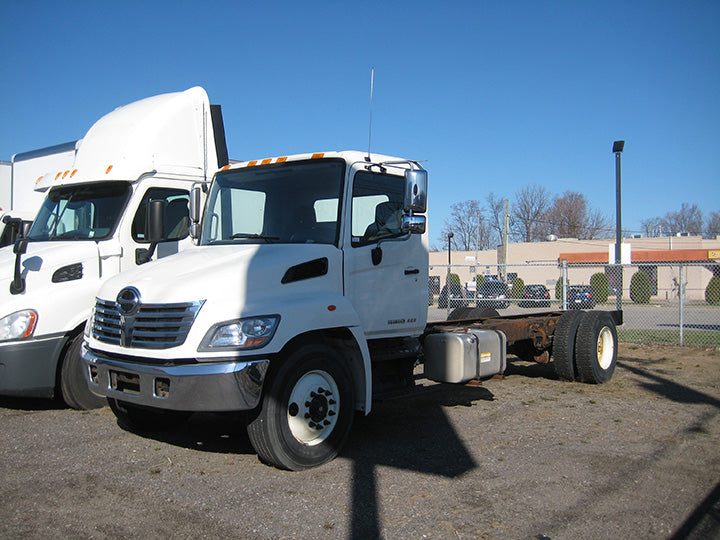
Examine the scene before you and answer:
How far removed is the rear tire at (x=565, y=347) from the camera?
30.3 feet

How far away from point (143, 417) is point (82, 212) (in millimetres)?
2760

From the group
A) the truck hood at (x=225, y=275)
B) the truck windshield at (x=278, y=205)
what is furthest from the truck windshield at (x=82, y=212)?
the truck hood at (x=225, y=275)

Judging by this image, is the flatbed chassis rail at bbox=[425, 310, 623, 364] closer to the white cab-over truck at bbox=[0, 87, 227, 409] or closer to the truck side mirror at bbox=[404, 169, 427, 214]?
the truck side mirror at bbox=[404, 169, 427, 214]

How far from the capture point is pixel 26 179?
12.0m

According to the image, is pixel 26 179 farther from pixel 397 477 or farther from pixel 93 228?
pixel 397 477

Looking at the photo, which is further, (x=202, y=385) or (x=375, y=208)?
(x=375, y=208)

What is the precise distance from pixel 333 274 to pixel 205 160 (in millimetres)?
3643

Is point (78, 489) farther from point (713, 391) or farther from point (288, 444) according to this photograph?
point (713, 391)

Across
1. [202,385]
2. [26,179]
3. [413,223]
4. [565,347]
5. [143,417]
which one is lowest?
[143,417]

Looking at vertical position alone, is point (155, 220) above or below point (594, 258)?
below

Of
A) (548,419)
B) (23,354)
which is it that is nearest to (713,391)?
(548,419)

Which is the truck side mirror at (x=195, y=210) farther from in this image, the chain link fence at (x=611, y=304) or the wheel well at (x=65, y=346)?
the chain link fence at (x=611, y=304)

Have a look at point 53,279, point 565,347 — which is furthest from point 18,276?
point 565,347

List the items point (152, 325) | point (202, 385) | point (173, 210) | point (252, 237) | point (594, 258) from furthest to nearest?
point (594, 258) < point (173, 210) < point (252, 237) < point (152, 325) < point (202, 385)
